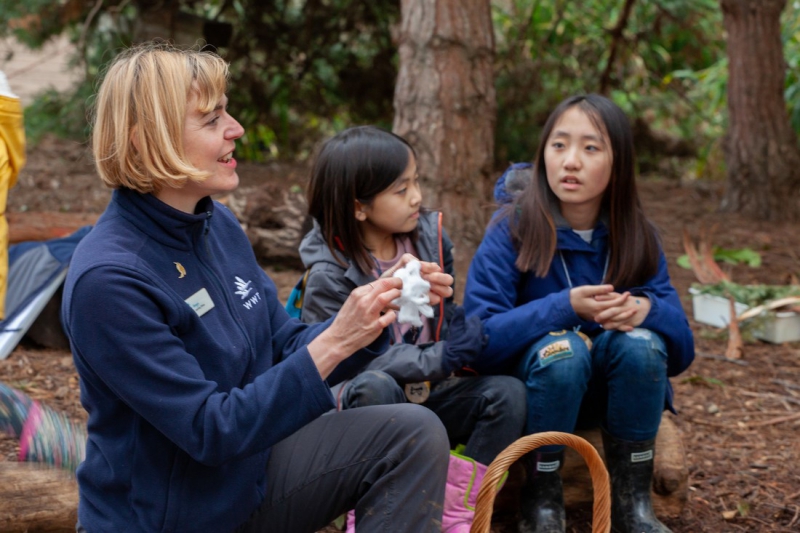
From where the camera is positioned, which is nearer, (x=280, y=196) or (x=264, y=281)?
(x=264, y=281)

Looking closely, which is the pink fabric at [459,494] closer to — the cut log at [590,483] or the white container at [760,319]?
the cut log at [590,483]

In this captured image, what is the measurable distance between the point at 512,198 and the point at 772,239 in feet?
14.3

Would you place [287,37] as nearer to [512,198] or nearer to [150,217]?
[512,198]

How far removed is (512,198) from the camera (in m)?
3.17

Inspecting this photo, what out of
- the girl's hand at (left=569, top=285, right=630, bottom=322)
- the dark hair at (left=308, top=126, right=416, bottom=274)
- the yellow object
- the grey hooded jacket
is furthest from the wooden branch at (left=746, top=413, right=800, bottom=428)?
the yellow object

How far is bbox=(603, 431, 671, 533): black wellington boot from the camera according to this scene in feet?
9.00

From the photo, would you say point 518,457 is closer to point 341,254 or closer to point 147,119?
point 341,254

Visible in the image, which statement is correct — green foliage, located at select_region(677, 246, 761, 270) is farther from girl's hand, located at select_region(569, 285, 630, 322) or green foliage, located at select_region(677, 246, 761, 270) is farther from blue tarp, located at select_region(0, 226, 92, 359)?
blue tarp, located at select_region(0, 226, 92, 359)

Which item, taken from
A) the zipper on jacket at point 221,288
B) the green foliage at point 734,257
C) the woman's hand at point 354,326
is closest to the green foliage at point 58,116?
the green foliage at point 734,257

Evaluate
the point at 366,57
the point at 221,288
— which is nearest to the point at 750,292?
the point at 221,288

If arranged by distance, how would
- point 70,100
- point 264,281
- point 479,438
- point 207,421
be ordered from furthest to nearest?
point 70,100, point 479,438, point 264,281, point 207,421

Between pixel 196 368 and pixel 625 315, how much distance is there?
1.43 metres

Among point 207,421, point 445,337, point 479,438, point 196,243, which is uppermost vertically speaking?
point 196,243

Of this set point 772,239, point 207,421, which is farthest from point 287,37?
point 207,421
